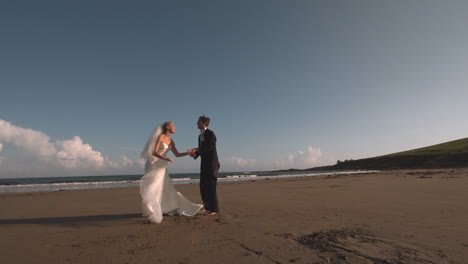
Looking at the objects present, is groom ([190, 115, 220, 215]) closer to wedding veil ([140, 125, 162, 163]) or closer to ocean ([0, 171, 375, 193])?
A: wedding veil ([140, 125, 162, 163])

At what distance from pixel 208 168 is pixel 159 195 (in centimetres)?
125

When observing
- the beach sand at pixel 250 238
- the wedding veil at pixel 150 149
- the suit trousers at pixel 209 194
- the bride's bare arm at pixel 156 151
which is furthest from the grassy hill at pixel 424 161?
the wedding veil at pixel 150 149

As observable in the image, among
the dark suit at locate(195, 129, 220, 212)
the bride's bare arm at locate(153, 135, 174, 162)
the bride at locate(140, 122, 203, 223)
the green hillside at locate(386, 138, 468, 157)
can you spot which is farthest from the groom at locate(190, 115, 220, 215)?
the green hillside at locate(386, 138, 468, 157)

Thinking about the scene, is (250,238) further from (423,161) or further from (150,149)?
(423,161)

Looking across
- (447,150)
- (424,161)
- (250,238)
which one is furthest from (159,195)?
(447,150)

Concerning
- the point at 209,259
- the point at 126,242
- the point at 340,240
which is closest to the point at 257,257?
the point at 209,259

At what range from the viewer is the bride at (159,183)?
498 centimetres

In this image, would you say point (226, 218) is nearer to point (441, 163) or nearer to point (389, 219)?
point (389, 219)

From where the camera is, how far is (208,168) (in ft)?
19.3

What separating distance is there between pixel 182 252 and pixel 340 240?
6.85 feet

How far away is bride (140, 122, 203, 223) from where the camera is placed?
498cm

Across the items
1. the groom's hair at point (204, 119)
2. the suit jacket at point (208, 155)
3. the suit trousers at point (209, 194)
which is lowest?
the suit trousers at point (209, 194)

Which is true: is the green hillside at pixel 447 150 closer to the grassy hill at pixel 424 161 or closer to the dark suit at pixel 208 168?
the grassy hill at pixel 424 161

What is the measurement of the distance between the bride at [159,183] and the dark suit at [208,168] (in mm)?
344
